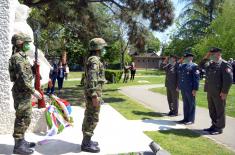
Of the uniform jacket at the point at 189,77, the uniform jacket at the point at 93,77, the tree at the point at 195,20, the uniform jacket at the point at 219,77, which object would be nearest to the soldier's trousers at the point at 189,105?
the uniform jacket at the point at 189,77

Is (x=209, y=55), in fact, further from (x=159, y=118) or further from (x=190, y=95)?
(x=159, y=118)

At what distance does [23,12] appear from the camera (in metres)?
9.07

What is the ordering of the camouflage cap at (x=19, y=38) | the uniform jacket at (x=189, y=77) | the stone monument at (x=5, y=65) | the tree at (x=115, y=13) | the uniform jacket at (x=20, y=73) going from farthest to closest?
1. the tree at (x=115, y=13)
2. the uniform jacket at (x=189, y=77)
3. the stone monument at (x=5, y=65)
4. the camouflage cap at (x=19, y=38)
5. the uniform jacket at (x=20, y=73)

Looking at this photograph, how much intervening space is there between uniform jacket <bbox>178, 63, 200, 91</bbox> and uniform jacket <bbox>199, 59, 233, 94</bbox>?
674 mm

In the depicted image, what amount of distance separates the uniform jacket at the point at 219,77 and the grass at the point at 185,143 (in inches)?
42.6

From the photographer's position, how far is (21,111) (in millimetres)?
5676

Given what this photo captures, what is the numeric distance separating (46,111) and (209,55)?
373cm

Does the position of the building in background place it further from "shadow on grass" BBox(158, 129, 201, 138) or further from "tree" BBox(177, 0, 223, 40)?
"shadow on grass" BBox(158, 129, 201, 138)

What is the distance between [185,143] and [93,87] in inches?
95.5

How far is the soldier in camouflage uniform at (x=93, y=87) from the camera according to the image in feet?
18.7

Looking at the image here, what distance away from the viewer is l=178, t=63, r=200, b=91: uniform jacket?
8821 mm

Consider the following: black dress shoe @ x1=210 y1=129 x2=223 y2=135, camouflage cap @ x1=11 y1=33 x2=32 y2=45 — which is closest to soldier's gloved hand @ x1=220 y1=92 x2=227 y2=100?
black dress shoe @ x1=210 y1=129 x2=223 y2=135

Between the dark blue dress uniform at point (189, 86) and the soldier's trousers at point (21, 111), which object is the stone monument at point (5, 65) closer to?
the soldier's trousers at point (21, 111)

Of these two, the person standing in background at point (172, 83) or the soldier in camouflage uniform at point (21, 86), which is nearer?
the soldier in camouflage uniform at point (21, 86)
